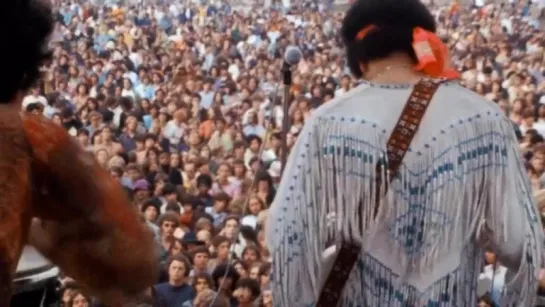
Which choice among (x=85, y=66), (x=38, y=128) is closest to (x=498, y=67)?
(x=85, y=66)

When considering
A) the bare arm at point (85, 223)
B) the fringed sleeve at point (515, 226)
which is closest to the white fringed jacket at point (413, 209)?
the fringed sleeve at point (515, 226)

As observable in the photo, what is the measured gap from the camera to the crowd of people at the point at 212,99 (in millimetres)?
5727

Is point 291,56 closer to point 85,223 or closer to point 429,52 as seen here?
point 429,52

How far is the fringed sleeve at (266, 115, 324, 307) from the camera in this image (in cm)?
251

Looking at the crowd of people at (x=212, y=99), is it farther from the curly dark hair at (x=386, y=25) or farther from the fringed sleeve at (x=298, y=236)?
the fringed sleeve at (x=298, y=236)

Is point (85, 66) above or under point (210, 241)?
under

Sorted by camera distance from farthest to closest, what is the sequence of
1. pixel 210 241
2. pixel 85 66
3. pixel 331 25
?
pixel 331 25, pixel 85 66, pixel 210 241

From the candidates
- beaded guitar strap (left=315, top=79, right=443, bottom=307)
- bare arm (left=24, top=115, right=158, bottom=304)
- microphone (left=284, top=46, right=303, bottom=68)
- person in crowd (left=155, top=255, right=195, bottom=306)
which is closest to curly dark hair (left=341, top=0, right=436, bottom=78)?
beaded guitar strap (left=315, top=79, right=443, bottom=307)

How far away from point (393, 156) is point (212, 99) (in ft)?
32.4

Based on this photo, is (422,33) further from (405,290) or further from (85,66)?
(85,66)

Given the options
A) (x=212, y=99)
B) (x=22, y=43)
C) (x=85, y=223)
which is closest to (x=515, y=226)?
(x=85, y=223)

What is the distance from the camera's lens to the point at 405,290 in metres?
2.53

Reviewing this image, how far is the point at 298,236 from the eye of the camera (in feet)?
8.24

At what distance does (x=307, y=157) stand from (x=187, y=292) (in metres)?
2.98
